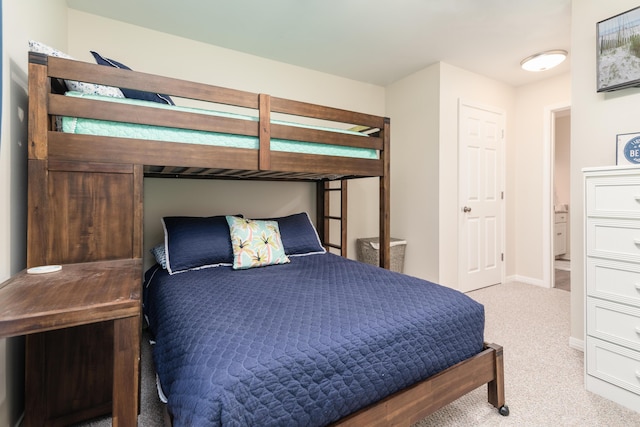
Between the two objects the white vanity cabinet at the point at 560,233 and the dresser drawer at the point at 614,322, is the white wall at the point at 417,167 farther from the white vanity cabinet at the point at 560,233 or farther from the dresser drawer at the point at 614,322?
the white vanity cabinet at the point at 560,233

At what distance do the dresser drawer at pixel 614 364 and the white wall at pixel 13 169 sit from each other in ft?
9.21

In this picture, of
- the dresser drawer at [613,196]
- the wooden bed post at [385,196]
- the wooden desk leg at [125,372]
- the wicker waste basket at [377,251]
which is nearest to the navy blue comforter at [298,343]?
the wooden desk leg at [125,372]

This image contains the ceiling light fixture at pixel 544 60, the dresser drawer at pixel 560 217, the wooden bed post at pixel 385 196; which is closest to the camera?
the wooden bed post at pixel 385 196

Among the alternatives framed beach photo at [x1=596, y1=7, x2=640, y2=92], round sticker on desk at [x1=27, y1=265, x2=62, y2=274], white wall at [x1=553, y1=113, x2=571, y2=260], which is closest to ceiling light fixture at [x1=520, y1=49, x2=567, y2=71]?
framed beach photo at [x1=596, y1=7, x2=640, y2=92]

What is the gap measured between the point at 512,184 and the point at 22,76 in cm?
455

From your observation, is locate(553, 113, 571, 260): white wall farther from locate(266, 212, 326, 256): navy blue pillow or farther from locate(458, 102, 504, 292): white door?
locate(266, 212, 326, 256): navy blue pillow

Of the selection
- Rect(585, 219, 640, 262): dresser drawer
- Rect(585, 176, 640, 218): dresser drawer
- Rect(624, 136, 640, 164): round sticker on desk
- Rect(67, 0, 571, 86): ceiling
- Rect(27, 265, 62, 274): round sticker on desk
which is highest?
Rect(67, 0, 571, 86): ceiling

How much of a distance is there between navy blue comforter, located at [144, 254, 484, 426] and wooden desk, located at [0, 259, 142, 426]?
0.16 metres

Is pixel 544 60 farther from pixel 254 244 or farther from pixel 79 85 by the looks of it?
pixel 79 85

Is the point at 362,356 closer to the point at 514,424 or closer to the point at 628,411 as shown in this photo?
the point at 514,424

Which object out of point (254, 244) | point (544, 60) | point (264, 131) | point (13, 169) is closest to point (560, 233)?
point (544, 60)

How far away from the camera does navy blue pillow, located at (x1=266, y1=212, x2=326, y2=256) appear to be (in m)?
→ 2.49

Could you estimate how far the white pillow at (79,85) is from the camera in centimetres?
140

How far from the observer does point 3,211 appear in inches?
49.1
